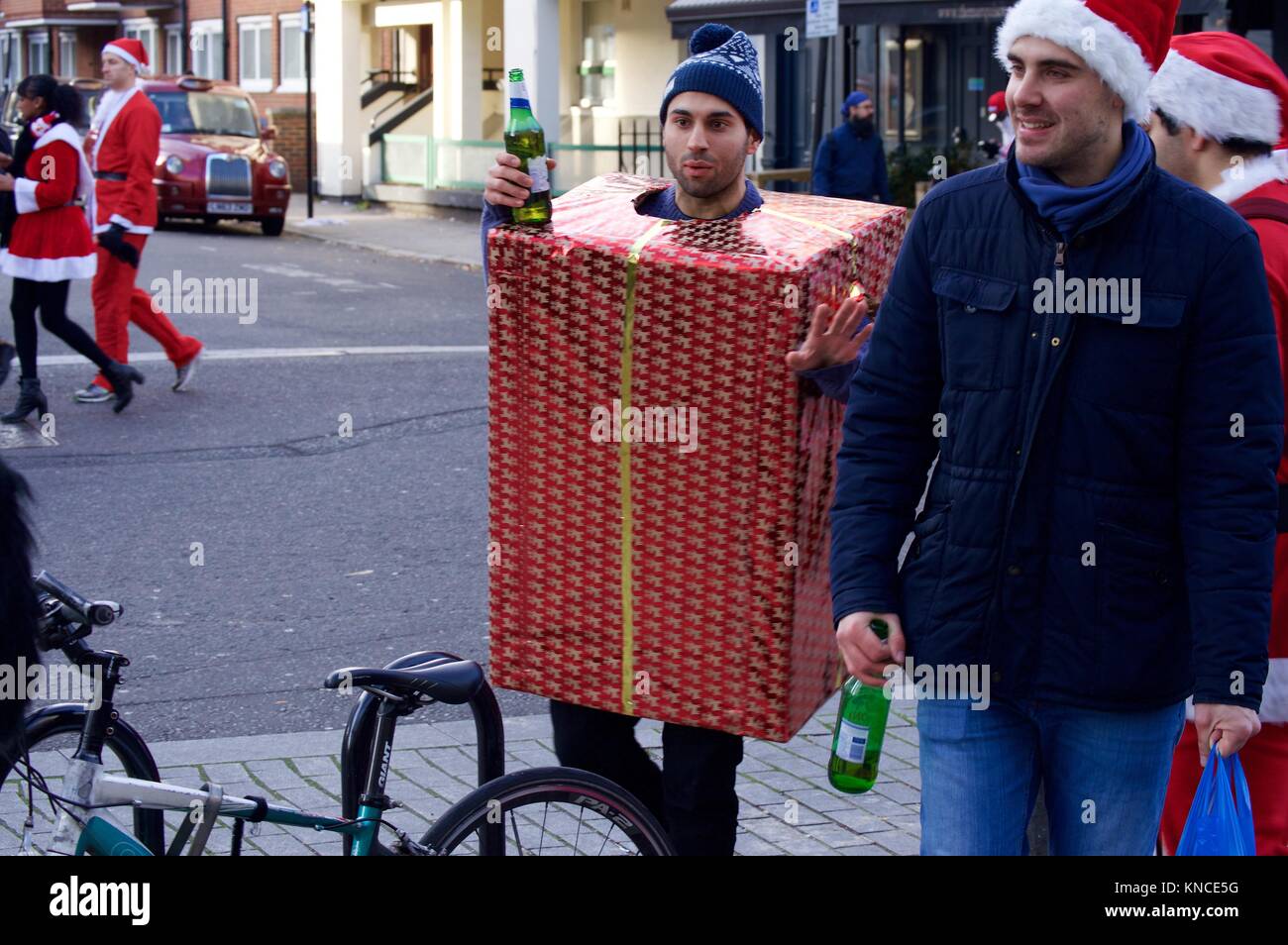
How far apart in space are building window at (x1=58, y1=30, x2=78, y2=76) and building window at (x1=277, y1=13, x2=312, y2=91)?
52.8 feet

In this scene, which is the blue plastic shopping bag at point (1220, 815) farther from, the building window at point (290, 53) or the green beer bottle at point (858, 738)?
the building window at point (290, 53)

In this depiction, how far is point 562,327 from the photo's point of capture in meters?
3.13

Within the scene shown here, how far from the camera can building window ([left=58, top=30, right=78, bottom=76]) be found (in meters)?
50.0

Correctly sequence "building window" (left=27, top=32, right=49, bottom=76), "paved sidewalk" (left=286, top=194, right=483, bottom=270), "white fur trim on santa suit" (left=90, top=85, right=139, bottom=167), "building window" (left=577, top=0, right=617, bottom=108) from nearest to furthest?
"white fur trim on santa suit" (left=90, top=85, right=139, bottom=167) < "paved sidewalk" (left=286, top=194, right=483, bottom=270) < "building window" (left=577, top=0, right=617, bottom=108) < "building window" (left=27, top=32, right=49, bottom=76)

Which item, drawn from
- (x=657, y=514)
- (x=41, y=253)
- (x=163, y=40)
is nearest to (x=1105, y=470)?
(x=657, y=514)

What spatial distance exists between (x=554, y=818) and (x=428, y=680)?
A: 36cm

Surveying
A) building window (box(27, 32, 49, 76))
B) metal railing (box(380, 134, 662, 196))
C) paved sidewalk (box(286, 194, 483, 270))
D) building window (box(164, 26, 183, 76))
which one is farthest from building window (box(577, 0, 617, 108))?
building window (box(27, 32, 49, 76))

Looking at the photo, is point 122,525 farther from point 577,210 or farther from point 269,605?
point 577,210

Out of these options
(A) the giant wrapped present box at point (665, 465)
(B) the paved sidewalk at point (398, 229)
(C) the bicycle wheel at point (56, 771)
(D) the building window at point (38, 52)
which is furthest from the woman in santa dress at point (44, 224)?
(D) the building window at point (38, 52)

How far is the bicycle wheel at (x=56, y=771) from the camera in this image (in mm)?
3072

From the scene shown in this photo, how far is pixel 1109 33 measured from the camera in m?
2.71

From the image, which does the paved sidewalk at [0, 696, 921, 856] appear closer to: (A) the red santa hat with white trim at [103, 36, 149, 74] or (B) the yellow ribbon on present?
(B) the yellow ribbon on present

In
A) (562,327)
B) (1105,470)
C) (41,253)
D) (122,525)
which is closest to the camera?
(1105,470)

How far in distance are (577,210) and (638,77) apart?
81.4 feet
